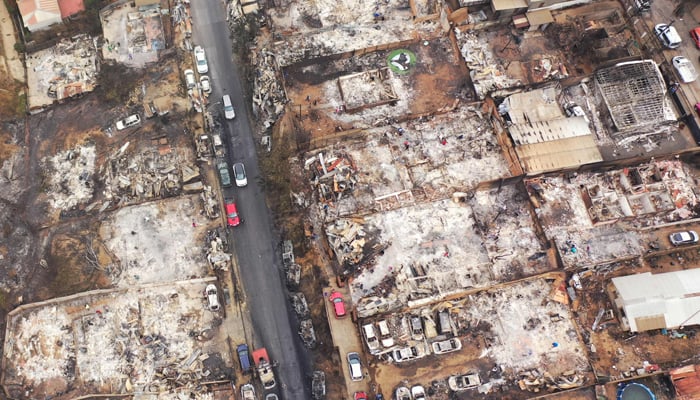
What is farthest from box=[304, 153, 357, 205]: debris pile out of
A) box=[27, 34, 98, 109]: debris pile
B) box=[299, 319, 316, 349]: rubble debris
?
box=[27, 34, 98, 109]: debris pile

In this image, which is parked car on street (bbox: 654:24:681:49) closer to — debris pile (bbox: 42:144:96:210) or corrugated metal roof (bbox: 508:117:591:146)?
corrugated metal roof (bbox: 508:117:591:146)

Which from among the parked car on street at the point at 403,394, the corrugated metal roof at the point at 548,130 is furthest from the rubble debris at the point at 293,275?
the corrugated metal roof at the point at 548,130

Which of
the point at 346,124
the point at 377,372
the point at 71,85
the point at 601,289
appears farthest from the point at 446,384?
the point at 71,85

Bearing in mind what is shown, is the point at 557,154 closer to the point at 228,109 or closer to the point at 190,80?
the point at 228,109

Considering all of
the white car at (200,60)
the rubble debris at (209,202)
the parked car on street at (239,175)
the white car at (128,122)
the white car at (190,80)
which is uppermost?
the white car at (200,60)

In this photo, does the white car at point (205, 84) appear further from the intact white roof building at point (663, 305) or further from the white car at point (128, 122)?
the intact white roof building at point (663, 305)

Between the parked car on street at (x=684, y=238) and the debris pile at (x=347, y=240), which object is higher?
the debris pile at (x=347, y=240)
